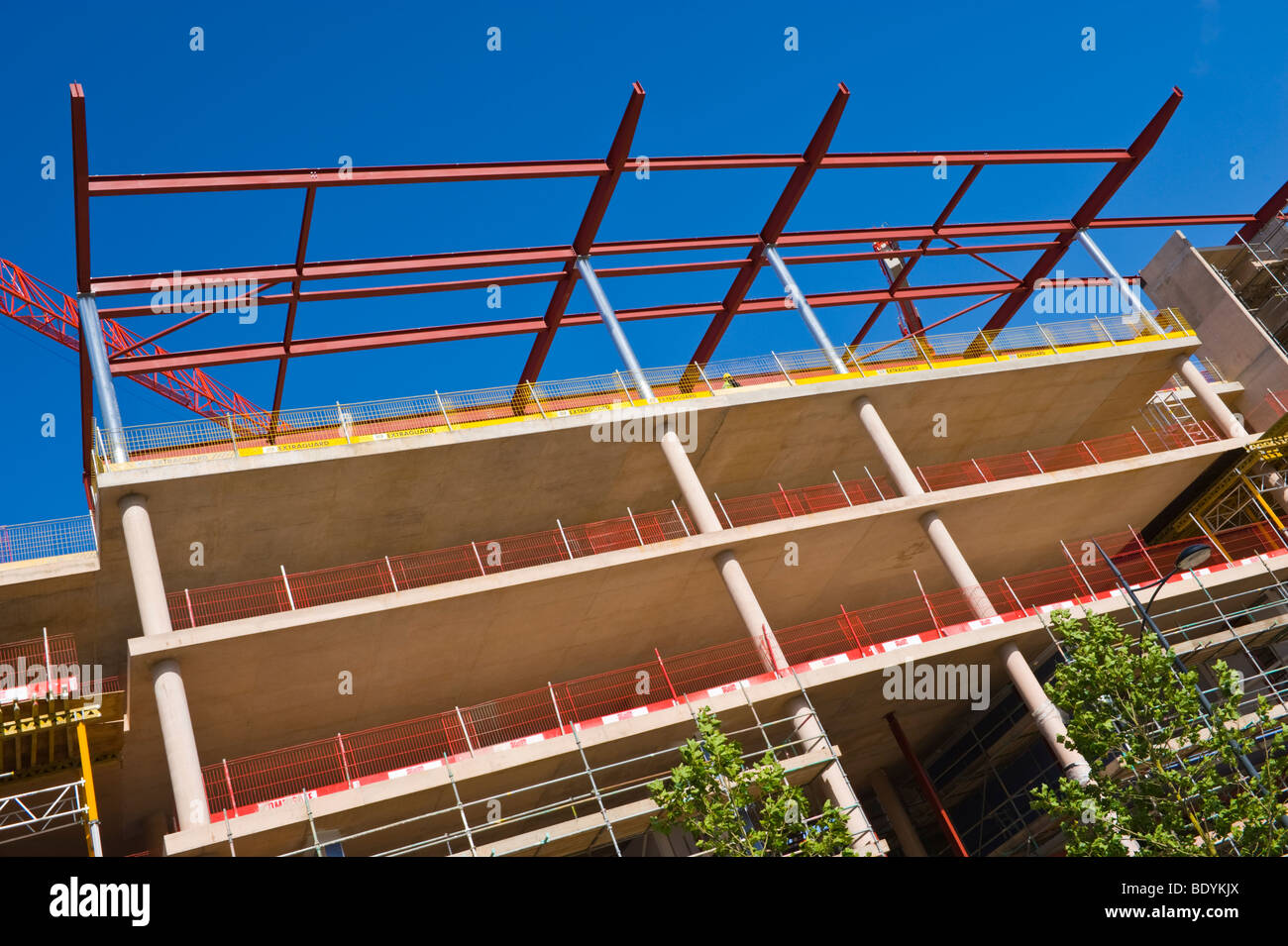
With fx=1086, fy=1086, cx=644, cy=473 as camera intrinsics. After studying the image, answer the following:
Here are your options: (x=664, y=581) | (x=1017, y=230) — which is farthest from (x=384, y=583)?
→ (x=1017, y=230)

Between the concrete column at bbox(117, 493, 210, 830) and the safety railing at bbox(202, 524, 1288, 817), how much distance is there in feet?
9.22

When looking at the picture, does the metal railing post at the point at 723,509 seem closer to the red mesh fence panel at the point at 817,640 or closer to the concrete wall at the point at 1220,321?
the red mesh fence panel at the point at 817,640

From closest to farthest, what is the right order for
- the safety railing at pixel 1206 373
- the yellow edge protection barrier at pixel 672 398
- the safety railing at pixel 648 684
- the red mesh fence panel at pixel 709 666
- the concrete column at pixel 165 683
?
the concrete column at pixel 165 683 < the yellow edge protection barrier at pixel 672 398 < the safety railing at pixel 648 684 < the red mesh fence panel at pixel 709 666 < the safety railing at pixel 1206 373

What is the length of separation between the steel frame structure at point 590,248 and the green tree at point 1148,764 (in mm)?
16682

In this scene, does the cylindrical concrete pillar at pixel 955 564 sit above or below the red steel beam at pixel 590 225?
below

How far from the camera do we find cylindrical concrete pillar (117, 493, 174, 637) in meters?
21.8

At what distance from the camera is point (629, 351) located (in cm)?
3033

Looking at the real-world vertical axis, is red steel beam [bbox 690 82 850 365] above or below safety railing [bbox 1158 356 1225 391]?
above

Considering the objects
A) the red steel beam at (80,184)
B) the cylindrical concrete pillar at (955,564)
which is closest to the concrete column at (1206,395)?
the cylindrical concrete pillar at (955,564)

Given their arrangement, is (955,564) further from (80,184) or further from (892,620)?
(80,184)

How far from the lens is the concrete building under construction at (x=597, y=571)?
22094mm

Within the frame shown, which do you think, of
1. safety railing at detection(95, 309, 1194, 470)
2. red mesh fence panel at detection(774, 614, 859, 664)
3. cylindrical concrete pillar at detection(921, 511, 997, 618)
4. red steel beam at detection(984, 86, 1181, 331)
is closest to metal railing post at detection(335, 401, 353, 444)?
safety railing at detection(95, 309, 1194, 470)

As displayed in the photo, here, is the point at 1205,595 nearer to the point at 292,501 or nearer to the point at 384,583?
the point at 384,583

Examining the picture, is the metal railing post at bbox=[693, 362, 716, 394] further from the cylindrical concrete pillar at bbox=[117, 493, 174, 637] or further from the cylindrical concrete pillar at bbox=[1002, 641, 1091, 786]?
the cylindrical concrete pillar at bbox=[117, 493, 174, 637]
